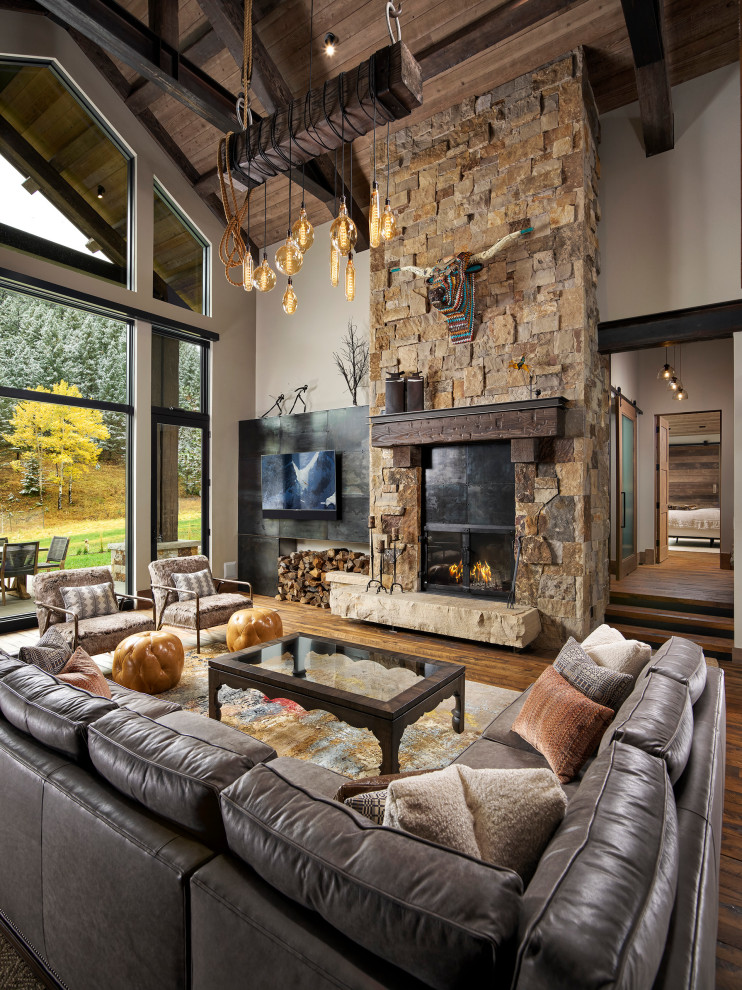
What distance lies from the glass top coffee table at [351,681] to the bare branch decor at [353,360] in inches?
144

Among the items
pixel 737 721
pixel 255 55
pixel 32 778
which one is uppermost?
pixel 255 55

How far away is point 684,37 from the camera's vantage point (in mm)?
4180

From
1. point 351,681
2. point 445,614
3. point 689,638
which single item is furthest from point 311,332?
point 689,638

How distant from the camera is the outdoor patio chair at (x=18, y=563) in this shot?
5.04 metres

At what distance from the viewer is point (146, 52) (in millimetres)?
4148

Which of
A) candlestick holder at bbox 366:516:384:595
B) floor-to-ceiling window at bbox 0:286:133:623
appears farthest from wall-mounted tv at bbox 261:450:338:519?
floor-to-ceiling window at bbox 0:286:133:623

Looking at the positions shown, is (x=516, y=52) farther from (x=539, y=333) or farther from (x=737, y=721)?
(x=737, y=721)

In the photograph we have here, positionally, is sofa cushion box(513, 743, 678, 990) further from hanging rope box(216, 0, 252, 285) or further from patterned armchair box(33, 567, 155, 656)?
patterned armchair box(33, 567, 155, 656)

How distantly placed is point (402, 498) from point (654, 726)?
409cm

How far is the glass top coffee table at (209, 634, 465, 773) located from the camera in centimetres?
233

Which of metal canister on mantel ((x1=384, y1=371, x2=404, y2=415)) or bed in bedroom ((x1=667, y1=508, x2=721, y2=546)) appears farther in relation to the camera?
bed in bedroom ((x1=667, y1=508, x2=721, y2=546))

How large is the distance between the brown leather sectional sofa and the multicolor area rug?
3.46 feet

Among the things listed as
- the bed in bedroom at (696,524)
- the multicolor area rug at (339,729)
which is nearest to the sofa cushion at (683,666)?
the multicolor area rug at (339,729)

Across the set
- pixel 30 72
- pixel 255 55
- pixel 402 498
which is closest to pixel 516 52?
pixel 255 55
